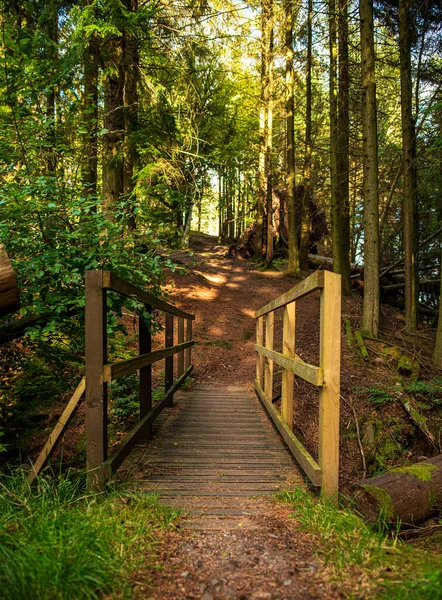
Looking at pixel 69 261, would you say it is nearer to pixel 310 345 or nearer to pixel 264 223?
pixel 310 345

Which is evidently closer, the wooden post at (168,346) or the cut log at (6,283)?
the cut log at (6,283)

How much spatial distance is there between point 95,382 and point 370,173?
8.03m

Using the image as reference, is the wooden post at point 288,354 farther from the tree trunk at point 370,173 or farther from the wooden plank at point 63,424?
the tree trunk at point 370,173

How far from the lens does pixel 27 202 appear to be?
382 cm

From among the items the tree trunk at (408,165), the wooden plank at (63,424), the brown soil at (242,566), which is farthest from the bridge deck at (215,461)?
the tree trunk at (408,165)

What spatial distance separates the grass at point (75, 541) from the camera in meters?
1.65

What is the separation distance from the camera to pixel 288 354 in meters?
4.03

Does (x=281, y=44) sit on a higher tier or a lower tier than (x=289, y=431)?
higher

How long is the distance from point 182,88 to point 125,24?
2836 millimetres

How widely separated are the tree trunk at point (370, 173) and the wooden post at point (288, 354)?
5501 mm

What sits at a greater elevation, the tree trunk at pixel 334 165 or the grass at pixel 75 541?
the tree trunk at pixel 334 165

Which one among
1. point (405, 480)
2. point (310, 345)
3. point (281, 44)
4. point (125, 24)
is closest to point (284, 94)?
point (281, 44)

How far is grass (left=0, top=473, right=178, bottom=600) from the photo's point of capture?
165 centimetres

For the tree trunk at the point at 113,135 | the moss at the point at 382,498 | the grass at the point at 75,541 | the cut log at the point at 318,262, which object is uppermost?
the tree trunk at the point at 113,135
